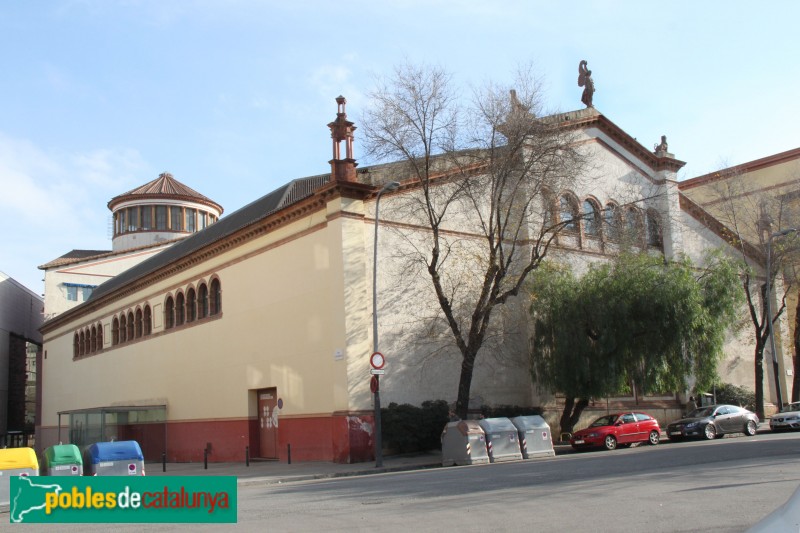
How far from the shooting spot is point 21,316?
6284 centimetres

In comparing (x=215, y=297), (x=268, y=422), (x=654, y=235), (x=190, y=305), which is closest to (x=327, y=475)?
(x=268, y=422)

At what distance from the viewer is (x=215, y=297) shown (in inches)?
1312

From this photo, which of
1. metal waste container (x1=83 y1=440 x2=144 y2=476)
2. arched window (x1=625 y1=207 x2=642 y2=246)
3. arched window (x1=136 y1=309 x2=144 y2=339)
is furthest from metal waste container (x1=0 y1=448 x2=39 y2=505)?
arched window (x1=136 y1=309 x2=144 y2=339)

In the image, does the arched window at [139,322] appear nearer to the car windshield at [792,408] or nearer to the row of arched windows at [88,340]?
the row of arched windows at [88,340]

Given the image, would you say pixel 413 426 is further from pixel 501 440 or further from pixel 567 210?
pixel 567 210

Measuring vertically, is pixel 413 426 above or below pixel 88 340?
below

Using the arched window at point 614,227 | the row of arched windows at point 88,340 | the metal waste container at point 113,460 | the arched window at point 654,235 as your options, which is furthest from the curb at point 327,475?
the row of arched windows at point 88,340

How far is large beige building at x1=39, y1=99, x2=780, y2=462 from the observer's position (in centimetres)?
2630

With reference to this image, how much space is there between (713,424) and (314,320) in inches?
590

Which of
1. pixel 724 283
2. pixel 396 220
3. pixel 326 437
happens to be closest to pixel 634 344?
pixel 724 283

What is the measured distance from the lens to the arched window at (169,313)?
A: 36.9 meters

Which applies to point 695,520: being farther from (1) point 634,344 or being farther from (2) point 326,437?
(1) point 634,344

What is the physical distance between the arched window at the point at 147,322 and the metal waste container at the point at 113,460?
22.0 metres

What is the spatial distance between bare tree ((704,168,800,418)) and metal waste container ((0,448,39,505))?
96.1ft
